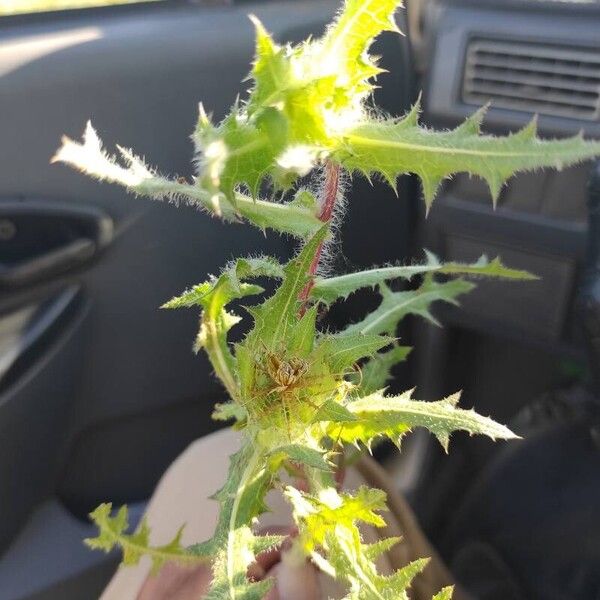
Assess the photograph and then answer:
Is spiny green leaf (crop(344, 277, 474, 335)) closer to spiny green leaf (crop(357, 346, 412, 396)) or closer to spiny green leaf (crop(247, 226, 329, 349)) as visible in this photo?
spiny green leaf (crop(357, 346, 412, 396))

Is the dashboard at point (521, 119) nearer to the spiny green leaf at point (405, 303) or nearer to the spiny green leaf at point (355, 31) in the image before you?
the spiny green leaf at point (405, 303)

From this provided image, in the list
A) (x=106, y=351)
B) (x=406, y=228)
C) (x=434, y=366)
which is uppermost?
(x=406, y=228)

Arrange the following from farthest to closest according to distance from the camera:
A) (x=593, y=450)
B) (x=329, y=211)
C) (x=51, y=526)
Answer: (x=51, y=526) → (x=593, y=450) → (x=329, y=211)

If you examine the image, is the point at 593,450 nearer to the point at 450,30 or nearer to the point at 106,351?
the point at 450,30

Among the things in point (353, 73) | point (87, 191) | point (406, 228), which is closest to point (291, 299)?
point (353, 73)

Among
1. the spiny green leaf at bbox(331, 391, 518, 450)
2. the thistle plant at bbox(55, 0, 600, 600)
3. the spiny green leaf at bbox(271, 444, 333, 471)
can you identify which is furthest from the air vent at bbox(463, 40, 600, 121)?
the spiny green leaf at bbox(271, 444, 333, 471)

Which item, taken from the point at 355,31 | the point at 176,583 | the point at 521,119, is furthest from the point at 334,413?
the point at 521,119

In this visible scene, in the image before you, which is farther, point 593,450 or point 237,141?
point 593,450
